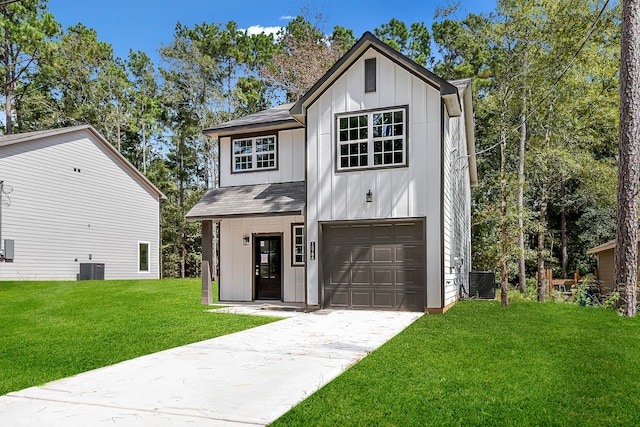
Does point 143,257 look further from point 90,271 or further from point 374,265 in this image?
point 374,265

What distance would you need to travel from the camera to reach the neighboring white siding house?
62.9 ft

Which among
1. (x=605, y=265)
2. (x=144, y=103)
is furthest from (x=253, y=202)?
(x=144, y=103)

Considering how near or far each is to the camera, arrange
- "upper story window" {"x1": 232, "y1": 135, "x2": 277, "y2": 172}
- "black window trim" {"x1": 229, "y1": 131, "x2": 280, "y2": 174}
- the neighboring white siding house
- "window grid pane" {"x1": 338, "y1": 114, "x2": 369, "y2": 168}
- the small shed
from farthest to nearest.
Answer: the small shed < the neighboring white siding house < "upper story window" {"x1": 232, "y1": 135, "x2": 277, "y2": 172} < "black window trim" {"x1": 229, "y1": 131, "x2": 280, "y2": 174} < "window grid pane" {"x1": 338, "y1": 114, "x2": 369, "y2": 168}

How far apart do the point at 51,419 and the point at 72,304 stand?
363 inches

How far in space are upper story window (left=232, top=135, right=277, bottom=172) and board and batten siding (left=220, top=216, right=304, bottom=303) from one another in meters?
1.52

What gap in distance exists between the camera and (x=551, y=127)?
24375 mm

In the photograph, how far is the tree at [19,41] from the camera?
2933 cm

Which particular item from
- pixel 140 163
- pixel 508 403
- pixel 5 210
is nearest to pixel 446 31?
pixel 140 163

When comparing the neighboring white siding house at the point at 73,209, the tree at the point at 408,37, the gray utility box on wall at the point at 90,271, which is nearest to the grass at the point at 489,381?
the neighboring white siding house at the point at 73,209

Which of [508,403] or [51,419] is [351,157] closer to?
[508,403]

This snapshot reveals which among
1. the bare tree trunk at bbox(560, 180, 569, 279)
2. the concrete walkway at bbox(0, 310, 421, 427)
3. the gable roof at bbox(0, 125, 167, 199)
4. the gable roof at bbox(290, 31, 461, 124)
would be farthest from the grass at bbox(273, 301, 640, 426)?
the bare tree trunk at bbox(560, 180, 569, 279)

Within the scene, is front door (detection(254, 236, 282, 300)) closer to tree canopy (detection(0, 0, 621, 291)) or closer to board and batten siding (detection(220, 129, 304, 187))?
board and batten siding (detection(220, 129, 304, 187))

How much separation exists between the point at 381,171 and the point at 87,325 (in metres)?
6.69

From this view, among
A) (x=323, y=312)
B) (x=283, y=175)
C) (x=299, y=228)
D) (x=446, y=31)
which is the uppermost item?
(x=446, y=31)
